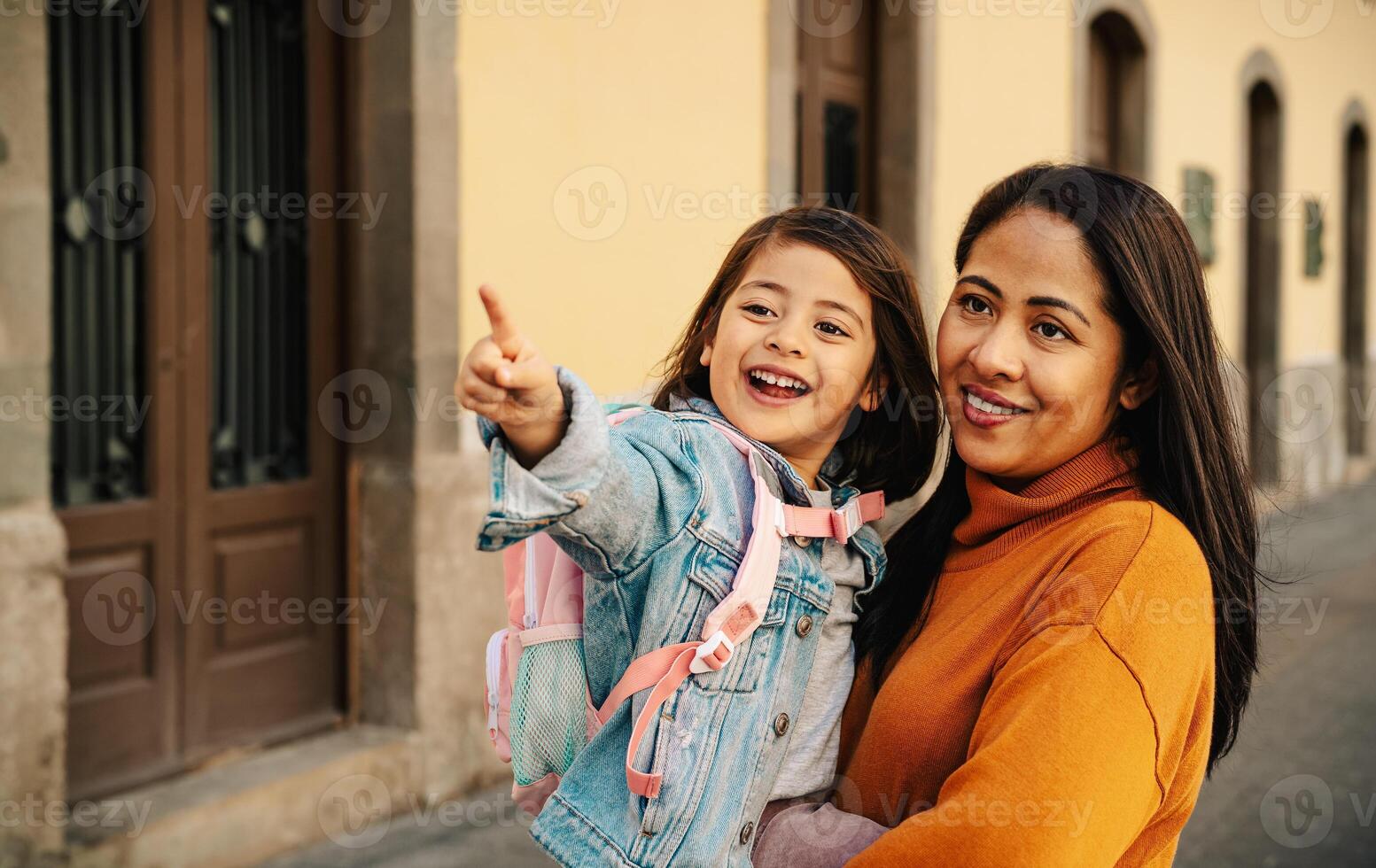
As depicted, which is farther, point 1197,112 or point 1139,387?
point 1197,112

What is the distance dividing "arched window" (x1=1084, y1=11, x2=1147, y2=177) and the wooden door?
773 centimetres

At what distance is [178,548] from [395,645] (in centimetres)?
88

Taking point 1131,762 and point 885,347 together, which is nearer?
point 1131,762

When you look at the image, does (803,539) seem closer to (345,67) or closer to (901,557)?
(901,557)

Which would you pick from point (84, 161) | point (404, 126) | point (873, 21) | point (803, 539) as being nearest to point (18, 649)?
point (84, 161)

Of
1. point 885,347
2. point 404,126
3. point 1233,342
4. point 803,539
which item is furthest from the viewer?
point 1233,342

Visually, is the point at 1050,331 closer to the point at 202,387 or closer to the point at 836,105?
the point at 202,387

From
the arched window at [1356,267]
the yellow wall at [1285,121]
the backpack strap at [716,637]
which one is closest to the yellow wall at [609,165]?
the backpack strap at [716,637]

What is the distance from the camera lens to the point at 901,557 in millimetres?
2164

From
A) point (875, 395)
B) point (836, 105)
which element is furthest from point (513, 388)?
point (836, 105)

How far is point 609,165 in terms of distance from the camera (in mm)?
5363

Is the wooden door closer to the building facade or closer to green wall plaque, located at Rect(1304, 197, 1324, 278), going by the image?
the building facade

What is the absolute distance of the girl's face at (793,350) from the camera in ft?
6.49

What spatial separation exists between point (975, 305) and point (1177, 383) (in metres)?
0.32
